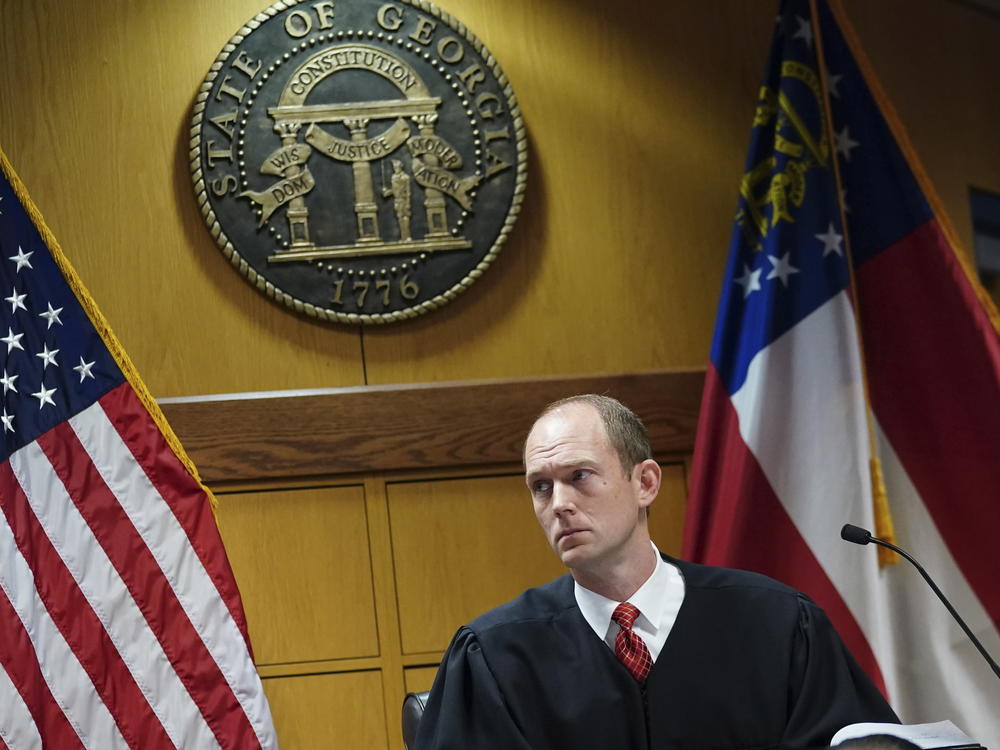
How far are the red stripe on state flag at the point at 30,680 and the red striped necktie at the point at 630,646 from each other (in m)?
1.60

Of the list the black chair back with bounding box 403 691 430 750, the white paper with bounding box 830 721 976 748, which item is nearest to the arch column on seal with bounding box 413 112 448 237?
the black chair back with bounding box 403 691 430 750

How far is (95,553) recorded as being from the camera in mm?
3270

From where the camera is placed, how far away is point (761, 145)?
3875 millimetres

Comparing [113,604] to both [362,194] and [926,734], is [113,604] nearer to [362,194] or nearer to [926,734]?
[362,194]

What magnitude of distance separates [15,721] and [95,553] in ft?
1.50

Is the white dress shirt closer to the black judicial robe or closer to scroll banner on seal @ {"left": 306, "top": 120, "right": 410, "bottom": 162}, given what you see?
the black judicial robe

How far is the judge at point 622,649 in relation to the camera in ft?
7.54

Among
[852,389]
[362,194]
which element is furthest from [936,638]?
[362,194]

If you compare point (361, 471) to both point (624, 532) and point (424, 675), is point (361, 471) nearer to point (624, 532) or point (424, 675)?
point (424, 675)

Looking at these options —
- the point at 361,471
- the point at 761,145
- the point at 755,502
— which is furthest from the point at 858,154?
the point at 361,471

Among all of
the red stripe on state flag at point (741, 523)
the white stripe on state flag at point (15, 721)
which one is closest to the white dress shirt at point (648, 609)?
→ the red stripe on state flag at point (741, 523)

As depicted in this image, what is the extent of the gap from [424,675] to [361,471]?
2.13 feet

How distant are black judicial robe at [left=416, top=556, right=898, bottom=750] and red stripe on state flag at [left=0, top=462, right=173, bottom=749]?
1.16 meters

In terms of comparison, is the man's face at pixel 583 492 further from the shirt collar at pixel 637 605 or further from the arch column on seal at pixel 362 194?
the arch column on seal at pixel 362 194
